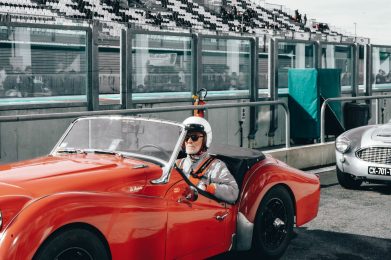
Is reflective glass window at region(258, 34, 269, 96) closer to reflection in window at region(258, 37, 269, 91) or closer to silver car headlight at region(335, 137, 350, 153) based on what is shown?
reflection in window at region(258, 37, 269, 91)

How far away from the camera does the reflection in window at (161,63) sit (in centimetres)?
1077

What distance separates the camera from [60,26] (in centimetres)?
928

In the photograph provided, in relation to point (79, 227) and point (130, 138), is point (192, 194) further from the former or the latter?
point (79, 227)

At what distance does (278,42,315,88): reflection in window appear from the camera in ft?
44.4

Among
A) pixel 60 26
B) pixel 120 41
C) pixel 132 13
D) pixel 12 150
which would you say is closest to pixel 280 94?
pixel 120 41

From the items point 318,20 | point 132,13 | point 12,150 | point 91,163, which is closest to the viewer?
point 91,163

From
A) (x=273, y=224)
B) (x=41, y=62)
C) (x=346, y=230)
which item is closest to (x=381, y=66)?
(x=41, y=62)

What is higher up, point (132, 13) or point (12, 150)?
point (132, 13)

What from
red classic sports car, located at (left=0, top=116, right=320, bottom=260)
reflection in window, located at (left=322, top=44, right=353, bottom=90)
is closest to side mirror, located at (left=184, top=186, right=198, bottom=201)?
red classic sports car, located at (left=0, top=116, right=320, bottom=260)

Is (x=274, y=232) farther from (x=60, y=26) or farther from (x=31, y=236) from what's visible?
(x=60, y=26)

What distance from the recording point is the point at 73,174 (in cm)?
423

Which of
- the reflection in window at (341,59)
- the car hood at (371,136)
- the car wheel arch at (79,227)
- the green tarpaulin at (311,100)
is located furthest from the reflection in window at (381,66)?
the car wheel arch at (79,227)

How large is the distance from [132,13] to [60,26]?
31.5 meters

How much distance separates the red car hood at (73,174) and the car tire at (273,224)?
1.38m
